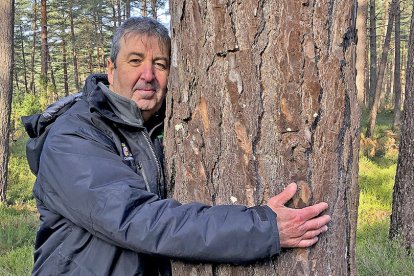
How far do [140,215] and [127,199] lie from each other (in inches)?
2.8

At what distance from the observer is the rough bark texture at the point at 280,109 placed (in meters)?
1.56

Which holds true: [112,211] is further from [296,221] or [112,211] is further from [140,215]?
[296,221]

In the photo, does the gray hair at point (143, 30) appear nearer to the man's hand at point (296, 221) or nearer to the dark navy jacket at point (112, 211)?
the dark navy jacket at point (112, 211)

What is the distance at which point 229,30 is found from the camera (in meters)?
1.62

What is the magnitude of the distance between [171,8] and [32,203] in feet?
28.2

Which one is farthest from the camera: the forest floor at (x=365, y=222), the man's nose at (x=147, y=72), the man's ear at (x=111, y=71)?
the forest floor at (x=365, y=222)

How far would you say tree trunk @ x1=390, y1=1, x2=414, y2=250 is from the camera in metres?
5.49

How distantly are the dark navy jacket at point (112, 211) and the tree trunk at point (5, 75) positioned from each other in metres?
7.80

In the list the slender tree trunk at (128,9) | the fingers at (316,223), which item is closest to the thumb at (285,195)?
the fingers at (316,223)

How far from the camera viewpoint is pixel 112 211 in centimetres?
157

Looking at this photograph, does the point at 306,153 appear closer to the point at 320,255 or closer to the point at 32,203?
the point at 320,255

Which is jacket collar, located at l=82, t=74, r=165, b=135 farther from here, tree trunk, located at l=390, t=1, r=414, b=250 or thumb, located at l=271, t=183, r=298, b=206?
tree trunk, located at l=390, t=1, r=414, b=250

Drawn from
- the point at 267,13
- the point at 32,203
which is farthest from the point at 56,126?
the point at 32,203

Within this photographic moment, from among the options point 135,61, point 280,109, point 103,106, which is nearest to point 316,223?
point 280,109
